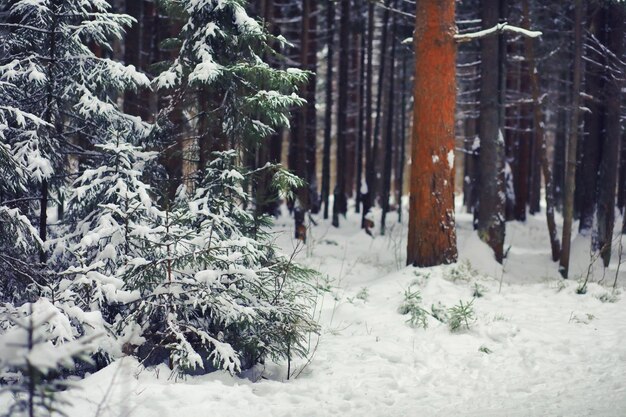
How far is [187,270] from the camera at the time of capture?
544cm

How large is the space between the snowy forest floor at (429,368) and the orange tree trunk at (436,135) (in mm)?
591

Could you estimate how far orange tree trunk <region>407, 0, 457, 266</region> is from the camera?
31.0 feet

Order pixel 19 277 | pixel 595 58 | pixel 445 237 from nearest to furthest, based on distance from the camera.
A: pixel 19 277 → pixel 445 237 → pixel 595 58

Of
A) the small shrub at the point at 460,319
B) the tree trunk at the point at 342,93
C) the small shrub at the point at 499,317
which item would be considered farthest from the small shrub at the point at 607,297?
the tree trunk at the point at 342,93

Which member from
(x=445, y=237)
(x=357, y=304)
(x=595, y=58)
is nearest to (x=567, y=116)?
(x=595, y=58)

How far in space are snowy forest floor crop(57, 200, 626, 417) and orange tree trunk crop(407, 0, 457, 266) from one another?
591 mm

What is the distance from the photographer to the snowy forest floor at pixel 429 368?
4.67 meters

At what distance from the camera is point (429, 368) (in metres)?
5.84

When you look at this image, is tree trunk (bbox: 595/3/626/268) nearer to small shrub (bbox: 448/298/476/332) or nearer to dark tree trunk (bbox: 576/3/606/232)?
dark tree trunk (bbox: 576/3/606/232)

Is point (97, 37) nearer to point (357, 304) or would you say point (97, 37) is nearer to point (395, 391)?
point (357, 304)

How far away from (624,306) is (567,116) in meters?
19.6

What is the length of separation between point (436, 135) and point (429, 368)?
4854 mm

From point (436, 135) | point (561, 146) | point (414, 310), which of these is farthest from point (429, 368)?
point (561, 146)

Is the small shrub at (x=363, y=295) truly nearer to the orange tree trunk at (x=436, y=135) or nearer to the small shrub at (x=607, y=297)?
the orange tree trunk at (x=436, y=135)
